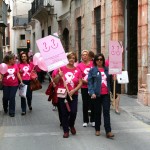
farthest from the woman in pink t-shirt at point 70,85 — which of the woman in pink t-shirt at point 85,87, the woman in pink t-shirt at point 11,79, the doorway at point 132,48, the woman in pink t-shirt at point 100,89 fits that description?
the doorway at point 132,48

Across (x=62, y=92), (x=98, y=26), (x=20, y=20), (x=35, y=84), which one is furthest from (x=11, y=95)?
(x=20, y=20)

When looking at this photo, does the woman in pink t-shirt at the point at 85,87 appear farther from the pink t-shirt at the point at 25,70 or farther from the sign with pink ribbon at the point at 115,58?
the pink t-shirt at the point at 25,70

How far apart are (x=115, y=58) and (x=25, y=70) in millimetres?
2697

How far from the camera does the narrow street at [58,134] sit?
25.4ft

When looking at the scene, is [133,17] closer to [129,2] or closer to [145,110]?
[129,2]

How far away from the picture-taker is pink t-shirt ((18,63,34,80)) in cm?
1176

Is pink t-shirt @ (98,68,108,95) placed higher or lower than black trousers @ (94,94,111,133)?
higher

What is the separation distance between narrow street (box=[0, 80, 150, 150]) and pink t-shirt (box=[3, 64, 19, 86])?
86 cm

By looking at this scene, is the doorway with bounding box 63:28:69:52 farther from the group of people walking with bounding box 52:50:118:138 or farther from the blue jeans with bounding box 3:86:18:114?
the group of people walking with bounding box 52:50:118:138

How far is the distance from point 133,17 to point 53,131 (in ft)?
24.5

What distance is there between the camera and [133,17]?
50.7 feet

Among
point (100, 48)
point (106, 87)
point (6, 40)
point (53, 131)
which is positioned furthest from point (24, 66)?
point (6, 40)

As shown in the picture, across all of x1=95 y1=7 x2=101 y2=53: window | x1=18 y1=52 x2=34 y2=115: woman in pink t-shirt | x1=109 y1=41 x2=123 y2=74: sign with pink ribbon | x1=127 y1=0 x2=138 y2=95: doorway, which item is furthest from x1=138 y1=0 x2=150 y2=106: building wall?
x1=95 y1=7 x2=101 y2=53: window

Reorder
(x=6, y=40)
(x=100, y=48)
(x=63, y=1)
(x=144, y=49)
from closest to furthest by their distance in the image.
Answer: (x=144, y=49)
(x=100, y=48)
(x=63, y=1)
(x=6, y=40)
